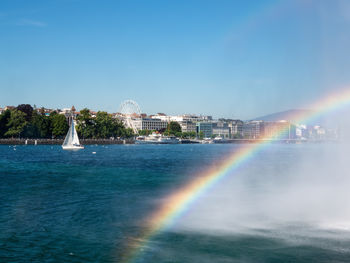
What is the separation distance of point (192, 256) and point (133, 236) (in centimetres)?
355

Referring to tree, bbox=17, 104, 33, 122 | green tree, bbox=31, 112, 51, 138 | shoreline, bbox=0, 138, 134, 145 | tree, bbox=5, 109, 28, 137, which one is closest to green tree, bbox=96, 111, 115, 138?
shoreline, bbox=0, 138, 134, 145

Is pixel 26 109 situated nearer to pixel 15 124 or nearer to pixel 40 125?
pixel 40 125

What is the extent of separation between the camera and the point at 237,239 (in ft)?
52.8

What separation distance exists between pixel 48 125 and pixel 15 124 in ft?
49.4

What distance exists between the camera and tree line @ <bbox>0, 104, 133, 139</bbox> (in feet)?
466

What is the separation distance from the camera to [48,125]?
156m

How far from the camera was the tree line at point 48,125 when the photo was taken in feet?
466

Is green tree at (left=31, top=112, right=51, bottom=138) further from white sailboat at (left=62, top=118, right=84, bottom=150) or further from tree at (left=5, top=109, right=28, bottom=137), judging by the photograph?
white sailboat at (left=62, top=118, right=84, bottom=150)

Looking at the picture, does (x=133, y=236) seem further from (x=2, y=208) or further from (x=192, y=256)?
(x=2, y=208)

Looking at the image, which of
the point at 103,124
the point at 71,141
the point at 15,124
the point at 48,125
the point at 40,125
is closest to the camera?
the point at 71,141

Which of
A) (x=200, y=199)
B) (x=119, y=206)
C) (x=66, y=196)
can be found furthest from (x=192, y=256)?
(x=66, y=196)

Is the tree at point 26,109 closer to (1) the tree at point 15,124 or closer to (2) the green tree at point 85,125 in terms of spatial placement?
(2) the green tree at point 85,125

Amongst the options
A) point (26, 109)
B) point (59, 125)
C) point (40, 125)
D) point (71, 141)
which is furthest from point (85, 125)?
point (71, 141)

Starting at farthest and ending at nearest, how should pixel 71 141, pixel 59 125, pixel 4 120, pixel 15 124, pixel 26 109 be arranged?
pixel 26 109 → pixel 59 125 → pixel 15 124 → pixel 4 120 → pixel 71 141
